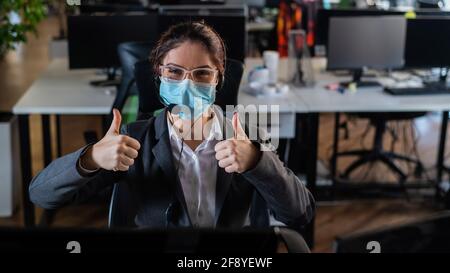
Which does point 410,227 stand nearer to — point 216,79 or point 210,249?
point 210,249

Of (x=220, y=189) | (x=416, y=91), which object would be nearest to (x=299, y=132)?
(x=416, y=91)

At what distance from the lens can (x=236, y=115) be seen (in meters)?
1.33

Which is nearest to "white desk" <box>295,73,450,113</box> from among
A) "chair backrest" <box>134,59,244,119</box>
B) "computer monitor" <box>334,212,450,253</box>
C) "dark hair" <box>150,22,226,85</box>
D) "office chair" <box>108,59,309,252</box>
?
"chair backrest" <box>134,59,244,119</box>

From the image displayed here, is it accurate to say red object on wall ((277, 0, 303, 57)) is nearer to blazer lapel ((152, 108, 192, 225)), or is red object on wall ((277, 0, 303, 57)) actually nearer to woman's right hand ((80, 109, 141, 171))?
blazer lapel ((152, 108, 192, 225))

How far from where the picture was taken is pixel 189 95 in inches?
52.4

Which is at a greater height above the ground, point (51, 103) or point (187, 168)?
point (187, 168)

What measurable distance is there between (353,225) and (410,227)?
269cm

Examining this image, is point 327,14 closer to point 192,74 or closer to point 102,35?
point 102,35

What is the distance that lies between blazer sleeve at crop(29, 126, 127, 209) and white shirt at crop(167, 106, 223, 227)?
127 millimetres

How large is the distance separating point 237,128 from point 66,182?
0.36m

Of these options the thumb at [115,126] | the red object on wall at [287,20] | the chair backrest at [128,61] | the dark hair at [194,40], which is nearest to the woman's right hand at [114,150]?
the thumb at [115,126]

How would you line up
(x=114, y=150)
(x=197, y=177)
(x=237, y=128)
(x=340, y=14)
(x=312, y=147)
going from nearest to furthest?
(x=114, y=150), (x=237, y=128), (x=197, y=177), (x=312, y=147), (x=340, y=14)

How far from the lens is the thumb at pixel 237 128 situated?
1.23m
